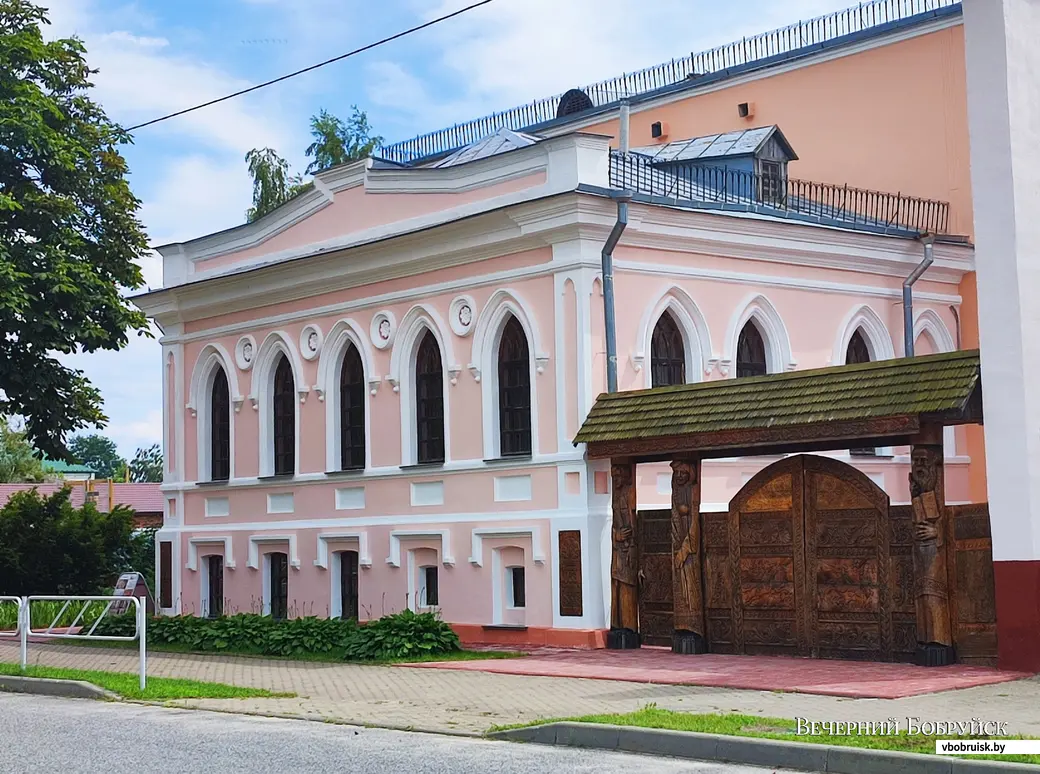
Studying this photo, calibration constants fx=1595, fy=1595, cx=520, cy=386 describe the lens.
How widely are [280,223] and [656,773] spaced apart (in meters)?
17.7

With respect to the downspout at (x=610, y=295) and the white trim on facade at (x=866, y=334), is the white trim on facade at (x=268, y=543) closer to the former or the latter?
the downspout at (x=610, y=295)

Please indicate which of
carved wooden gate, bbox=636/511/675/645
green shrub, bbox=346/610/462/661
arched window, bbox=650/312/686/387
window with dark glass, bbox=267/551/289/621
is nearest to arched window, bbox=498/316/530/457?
arched window, bbox=650/312/686/387

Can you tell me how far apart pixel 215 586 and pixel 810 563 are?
44.0 feet

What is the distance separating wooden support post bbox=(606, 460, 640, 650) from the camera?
1964cm

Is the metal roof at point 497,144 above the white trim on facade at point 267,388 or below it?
→ above

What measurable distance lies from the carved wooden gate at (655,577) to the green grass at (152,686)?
5.47m

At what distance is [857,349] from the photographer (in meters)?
25.0

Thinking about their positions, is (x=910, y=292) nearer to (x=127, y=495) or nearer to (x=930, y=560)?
(x=930, y=560)

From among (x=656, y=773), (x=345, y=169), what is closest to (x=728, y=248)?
(x=345, y=169)

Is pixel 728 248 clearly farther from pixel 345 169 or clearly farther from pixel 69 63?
pixel 69 63

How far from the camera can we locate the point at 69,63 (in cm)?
2920

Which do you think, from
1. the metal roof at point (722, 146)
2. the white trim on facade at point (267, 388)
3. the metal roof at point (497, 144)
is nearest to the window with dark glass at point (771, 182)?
the metal roof at point (722, 146)

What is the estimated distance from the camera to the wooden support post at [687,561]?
18594 mm

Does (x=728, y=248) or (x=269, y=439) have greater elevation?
(x=728, y=248)
